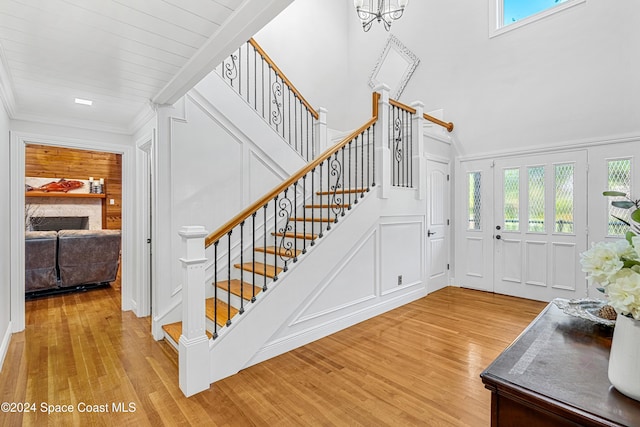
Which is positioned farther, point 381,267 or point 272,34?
point 272,34

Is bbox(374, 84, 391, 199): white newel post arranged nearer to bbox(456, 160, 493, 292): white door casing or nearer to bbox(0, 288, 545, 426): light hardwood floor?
bbox(0, 288, 545, 426): light hardwood floor

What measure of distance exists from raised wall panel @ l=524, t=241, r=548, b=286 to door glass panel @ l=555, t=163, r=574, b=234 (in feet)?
1.06

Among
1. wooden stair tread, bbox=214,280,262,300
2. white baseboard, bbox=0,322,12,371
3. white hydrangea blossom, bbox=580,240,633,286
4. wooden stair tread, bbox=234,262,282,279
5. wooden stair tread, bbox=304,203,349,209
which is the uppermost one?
wooden stair tread, bbox=304,203,349,209

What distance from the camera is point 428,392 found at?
7.22 ft

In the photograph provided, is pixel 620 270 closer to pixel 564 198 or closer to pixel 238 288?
pixel 238 288

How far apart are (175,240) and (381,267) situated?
2325mm

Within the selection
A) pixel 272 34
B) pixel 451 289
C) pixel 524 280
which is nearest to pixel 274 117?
pixel 272 34

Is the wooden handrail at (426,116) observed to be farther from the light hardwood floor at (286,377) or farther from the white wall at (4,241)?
the white wall at (4,241)

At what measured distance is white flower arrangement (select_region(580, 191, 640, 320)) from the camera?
2.42ft

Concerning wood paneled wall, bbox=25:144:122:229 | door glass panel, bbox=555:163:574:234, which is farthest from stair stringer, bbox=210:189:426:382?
wood paneled wall, bbox=25:144:122:229

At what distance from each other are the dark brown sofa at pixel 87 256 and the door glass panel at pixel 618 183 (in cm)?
702

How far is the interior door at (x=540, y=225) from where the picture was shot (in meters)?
4.05

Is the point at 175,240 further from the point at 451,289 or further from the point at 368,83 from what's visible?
the point at 368,83

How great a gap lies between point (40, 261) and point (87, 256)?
0.56 m
